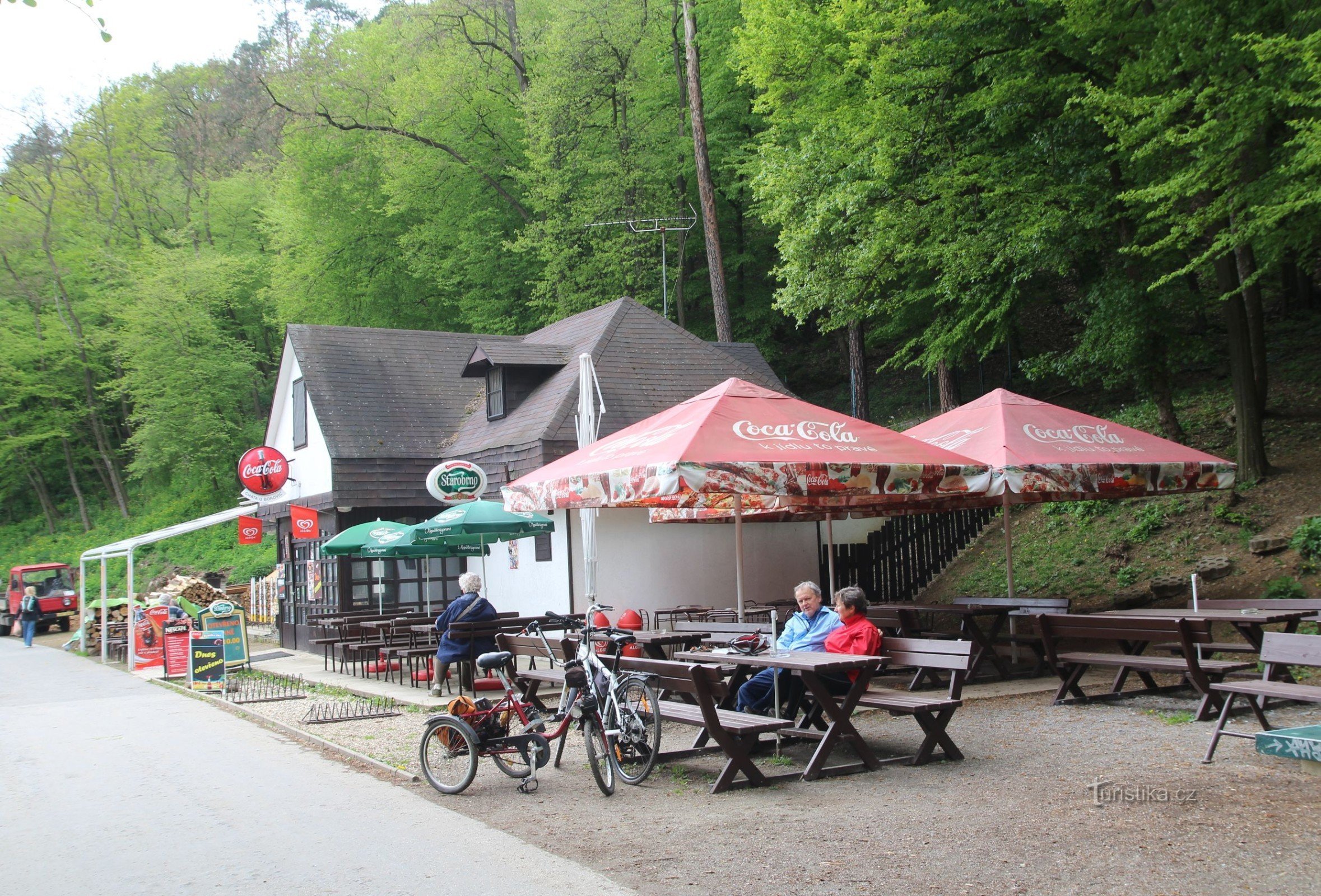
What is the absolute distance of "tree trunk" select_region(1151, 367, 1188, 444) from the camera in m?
16.6

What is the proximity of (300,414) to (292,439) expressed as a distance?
2.90 ft

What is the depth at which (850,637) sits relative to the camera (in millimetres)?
8086

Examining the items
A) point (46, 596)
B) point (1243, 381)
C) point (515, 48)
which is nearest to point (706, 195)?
point (515, 48)

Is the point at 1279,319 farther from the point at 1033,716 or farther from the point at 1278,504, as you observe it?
the point at 1033,716

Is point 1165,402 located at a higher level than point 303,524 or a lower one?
higher

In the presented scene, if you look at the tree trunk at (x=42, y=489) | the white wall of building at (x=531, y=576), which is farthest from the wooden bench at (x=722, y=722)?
the tree trunk at (x=42, y=489)

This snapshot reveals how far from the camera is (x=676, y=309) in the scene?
34.3 m

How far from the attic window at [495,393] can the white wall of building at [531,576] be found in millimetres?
2823

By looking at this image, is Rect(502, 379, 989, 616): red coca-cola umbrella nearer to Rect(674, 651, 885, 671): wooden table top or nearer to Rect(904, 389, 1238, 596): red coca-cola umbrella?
Rect(904, 389, 1238, 596): red coca-cola umbrella

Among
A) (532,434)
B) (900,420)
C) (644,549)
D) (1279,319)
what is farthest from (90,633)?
(1279,319)

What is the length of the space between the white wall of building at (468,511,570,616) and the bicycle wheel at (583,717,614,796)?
944 centimetres

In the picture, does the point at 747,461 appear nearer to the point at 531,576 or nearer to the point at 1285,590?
the point at 1285,590

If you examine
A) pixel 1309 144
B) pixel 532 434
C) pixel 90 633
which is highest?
pixel 1309 144

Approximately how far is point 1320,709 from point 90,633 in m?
25.3
